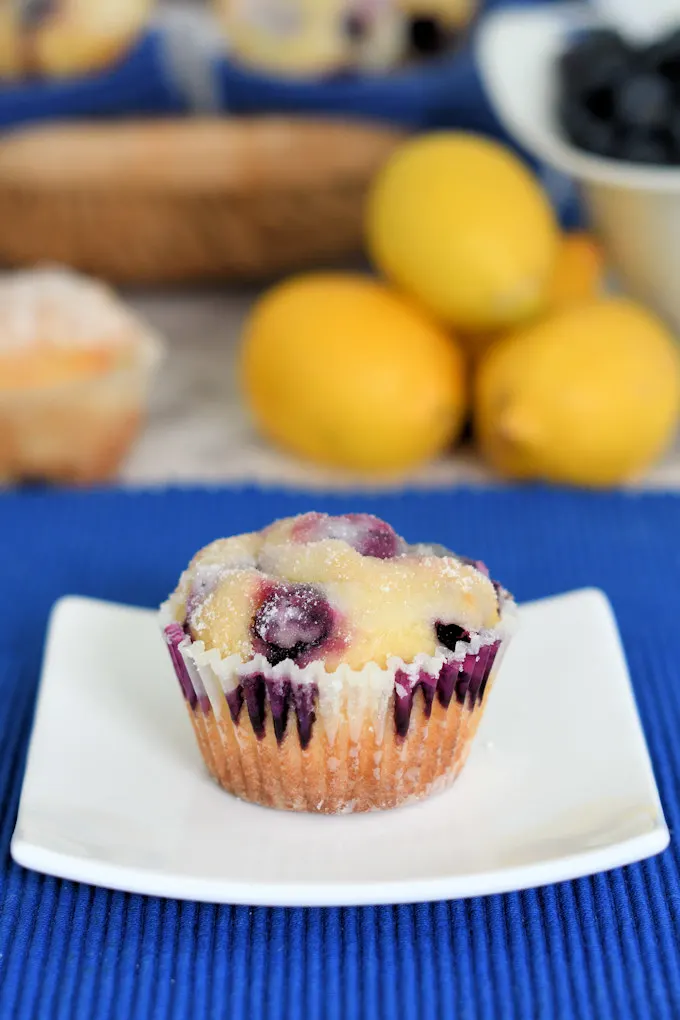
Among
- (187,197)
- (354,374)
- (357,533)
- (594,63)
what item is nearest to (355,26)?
(187,197)

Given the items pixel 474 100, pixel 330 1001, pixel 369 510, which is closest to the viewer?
pixel 330 1001

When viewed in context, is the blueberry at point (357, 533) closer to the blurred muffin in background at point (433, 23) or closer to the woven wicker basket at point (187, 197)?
the woven wicker basket at point (187, 197)

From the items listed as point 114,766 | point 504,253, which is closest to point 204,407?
point 504,253

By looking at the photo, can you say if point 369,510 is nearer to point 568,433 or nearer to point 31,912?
point 568,433

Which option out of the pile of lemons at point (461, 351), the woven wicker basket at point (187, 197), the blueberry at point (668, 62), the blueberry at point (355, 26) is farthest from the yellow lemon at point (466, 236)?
the blueberry at point (355, 26)

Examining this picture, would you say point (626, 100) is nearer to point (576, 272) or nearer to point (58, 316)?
point (576, 272)
